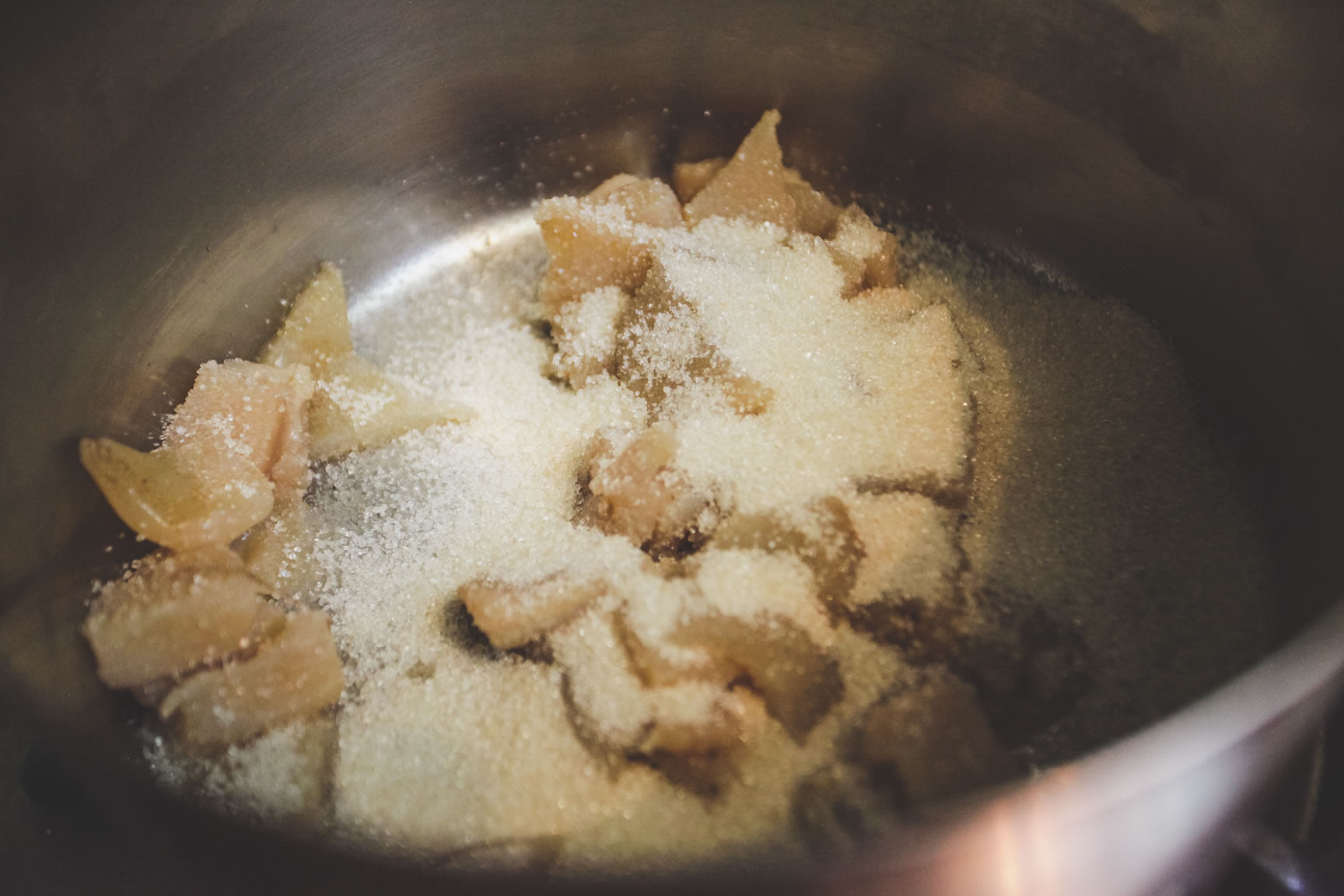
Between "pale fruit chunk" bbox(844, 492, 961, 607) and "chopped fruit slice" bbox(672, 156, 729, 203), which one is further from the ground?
"chopped fruit slice" bbox(672, 156, 729, 203)

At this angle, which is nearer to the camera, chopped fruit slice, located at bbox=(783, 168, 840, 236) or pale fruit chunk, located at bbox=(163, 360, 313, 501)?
pale fruit chunk, located at bbox=(163, 360, 313, 501)

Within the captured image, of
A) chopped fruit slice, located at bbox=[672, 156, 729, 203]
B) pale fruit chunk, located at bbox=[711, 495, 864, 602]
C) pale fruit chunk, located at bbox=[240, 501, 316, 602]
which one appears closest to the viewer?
pale fruit chunk, located at bbox=[711, 495, 864, 602]

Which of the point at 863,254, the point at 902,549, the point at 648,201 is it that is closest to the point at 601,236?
the point at 648,201

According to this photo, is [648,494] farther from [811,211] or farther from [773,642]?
[811,211]

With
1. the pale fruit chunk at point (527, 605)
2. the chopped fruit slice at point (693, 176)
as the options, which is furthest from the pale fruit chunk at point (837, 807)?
the chopped fruit slice at point (693, 176)

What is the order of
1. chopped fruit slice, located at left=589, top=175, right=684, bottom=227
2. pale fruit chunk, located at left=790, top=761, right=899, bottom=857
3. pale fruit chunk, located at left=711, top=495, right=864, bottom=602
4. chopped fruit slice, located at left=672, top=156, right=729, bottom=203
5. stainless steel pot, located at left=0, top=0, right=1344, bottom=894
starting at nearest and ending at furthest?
stainless steel pot, located at left=0, top=0, right=1344, bottom=894
pale fruit chunk, located at left=790, top=761, right=899, bottom=857
pale fruit chunk, located at left=711, top=495, right=864, bottom=602
chopped fruit slice, located at left=589, top=175, right=684, bottom=227
chopped fruit slice, located at left=672, top=156, right=729, bottom=203

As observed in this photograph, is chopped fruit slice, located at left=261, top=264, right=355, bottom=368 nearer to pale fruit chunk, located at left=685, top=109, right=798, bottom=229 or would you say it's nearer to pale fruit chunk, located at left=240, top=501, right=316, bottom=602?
pale fruit chunk, located at left=240, top=501, right=316, bottom=602

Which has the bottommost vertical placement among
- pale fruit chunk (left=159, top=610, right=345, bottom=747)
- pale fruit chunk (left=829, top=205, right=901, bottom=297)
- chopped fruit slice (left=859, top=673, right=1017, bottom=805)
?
pale fruit chunk (left=159, top=610, right=345, bottom=747)

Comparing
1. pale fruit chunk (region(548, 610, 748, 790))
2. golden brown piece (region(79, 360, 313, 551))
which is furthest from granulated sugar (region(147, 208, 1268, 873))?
golden brown piece (region(79, 360, 313, 551))
